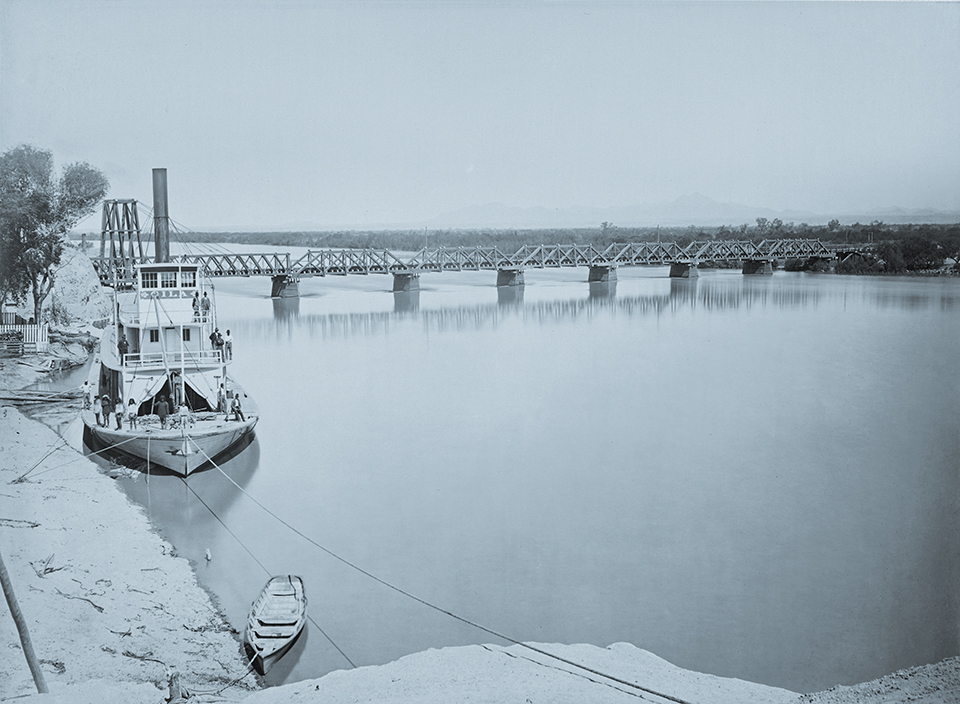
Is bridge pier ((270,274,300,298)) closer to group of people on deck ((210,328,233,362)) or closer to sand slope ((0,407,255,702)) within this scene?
group of people on deck ((210,328,233,362))

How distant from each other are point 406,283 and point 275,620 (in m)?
24.9

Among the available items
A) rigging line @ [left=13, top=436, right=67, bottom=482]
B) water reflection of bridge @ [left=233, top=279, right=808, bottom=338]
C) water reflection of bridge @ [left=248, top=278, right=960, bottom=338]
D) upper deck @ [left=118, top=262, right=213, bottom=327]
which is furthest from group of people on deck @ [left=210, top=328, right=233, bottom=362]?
water reflection of bridge @ [left=248, top=278, right=960, bottom=338]

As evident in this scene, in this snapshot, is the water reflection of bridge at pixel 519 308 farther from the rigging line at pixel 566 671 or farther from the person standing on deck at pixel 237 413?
the rigging line at pixel 566 671

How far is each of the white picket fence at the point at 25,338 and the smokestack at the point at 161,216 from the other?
7.33 ft

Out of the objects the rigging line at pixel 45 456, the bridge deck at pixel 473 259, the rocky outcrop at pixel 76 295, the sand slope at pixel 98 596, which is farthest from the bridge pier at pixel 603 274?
the sand slope at pixel 98 596

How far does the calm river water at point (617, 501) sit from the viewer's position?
246 inches

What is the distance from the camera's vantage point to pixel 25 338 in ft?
42.9

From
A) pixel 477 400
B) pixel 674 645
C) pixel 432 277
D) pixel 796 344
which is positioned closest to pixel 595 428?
pixel 477 400

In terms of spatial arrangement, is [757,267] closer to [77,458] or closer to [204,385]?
[204,385]

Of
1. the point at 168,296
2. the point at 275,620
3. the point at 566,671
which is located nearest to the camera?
the point at 566,671

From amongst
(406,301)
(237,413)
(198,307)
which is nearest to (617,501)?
(237,413)

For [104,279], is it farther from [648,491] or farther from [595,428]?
[648,491]

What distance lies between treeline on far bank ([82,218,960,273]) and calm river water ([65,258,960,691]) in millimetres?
1015

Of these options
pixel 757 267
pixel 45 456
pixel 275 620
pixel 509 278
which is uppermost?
pixel 757 267
